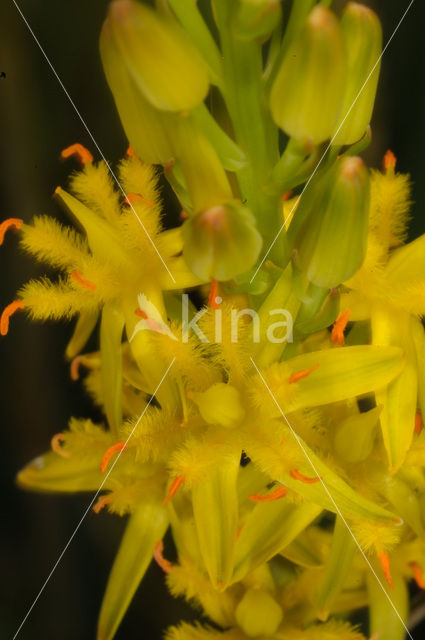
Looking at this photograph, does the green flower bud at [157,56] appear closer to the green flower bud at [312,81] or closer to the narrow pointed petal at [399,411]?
the green flower bud at [312,81]

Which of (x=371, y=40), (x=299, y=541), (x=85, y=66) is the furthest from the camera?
(x=85, y=66)

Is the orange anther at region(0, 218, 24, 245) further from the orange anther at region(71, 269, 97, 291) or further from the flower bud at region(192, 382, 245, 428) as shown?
the flower bud at region(192, 382, 245, 428)

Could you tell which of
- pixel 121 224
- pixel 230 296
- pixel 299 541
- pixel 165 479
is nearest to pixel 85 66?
pixel 121 224

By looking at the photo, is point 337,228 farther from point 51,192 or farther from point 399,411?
point 51,192

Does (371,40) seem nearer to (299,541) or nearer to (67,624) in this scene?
(299,541)

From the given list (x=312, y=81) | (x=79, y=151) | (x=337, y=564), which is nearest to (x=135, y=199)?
(x=79, y=151)

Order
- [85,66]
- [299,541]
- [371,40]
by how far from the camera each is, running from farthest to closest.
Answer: [85,66]
[299,541]
[371,40]

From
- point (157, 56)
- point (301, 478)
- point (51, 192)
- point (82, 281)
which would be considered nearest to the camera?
point (157, 56)
